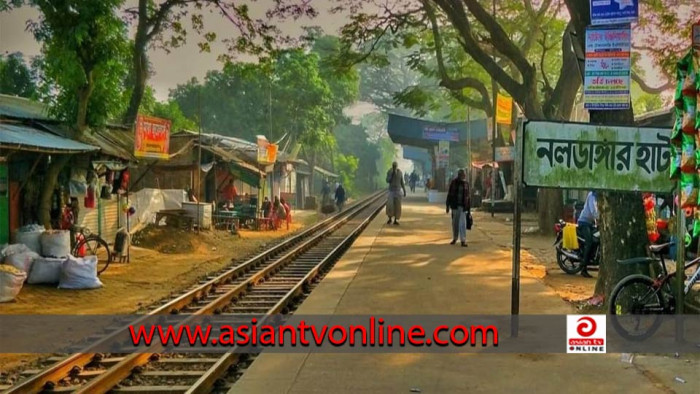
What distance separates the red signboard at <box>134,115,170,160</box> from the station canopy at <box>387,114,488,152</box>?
30734 mm

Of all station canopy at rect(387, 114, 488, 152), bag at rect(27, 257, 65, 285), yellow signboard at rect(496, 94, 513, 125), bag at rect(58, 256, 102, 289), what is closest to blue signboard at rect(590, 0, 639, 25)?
bag at rect(58, 256, 102, 289)

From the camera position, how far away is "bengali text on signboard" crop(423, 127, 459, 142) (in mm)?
46125

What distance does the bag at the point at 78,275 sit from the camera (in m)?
10.9

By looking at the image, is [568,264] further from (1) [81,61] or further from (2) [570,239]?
(1) [81,61]

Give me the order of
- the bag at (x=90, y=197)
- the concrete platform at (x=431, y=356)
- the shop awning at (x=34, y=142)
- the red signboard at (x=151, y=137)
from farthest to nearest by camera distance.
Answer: the red signboard at (x=151, y=137)
the bag at (x=90, y=197)
the shop awning at (x=34, y=142)
the concrete platform at (x=431, y=356)

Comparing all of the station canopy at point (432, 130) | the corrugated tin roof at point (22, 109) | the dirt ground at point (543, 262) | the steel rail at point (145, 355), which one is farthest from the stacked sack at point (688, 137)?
the station canopy at point (432, 130)

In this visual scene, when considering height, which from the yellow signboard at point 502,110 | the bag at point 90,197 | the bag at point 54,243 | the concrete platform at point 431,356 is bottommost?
the concrete platform at point 431,356

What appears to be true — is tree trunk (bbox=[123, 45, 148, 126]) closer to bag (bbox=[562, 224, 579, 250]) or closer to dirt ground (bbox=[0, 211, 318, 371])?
dirt ground (bbox=[0, 211, 318, 371])

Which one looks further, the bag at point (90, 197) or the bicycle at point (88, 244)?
the bag at point (90, 197)

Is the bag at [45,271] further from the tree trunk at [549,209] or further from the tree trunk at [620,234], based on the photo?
the tree trunk at [549,209]

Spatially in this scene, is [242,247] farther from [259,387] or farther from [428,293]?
[259,387]

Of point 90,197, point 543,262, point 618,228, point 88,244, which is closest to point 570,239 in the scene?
point 543,262

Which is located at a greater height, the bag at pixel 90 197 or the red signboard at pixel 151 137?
the red signboard at pixel 151 137

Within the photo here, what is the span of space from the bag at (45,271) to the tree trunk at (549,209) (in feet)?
41.0
